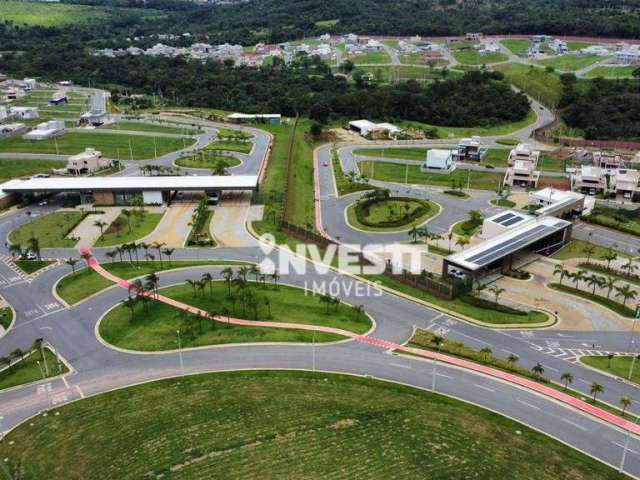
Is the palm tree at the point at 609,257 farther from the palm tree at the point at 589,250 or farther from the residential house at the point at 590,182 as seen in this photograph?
the residential house at the point at 590,182

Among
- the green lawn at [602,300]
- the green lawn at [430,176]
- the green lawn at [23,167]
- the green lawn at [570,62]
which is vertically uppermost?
the green lawn at [570,62]

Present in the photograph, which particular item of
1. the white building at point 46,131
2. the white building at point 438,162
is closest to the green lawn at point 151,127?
the white building at point 46,131

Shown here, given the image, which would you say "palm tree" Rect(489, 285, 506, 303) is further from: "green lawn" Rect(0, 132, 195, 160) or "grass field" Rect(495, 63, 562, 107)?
"grass field" Rect(495, 63, 562, 107)

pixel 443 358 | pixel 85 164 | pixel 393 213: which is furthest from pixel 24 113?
pixel 443 358

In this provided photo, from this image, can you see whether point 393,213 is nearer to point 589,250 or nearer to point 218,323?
point 589,250

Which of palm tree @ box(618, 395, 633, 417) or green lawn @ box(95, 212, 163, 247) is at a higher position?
green lawn @ box(95, 212, 163, 247)

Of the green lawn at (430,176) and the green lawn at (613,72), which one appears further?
the green lawn at (613,72)

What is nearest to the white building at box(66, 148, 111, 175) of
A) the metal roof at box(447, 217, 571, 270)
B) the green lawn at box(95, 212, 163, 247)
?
the green lawn at box(95, 212, 163, 247)
